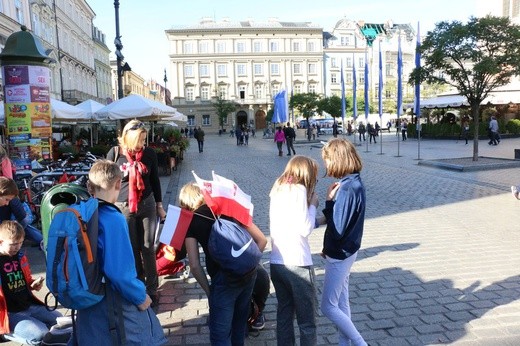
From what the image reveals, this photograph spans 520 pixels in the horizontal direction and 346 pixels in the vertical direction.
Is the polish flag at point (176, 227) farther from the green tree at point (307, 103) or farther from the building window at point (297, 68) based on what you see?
the building window at point (297, 68)

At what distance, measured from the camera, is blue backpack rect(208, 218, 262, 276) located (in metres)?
2.81

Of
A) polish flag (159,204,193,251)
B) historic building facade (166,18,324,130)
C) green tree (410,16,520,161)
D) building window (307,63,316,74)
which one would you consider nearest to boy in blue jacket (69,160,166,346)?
polish flag (159,204,193,251)

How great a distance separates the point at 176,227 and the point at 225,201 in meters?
0.35

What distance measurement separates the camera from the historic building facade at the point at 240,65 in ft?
263

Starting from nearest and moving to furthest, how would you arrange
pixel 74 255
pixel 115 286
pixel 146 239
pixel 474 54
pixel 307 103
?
1. pixel 74 255
2. pixel 115 286
3. pixel 146 239
4. pixel 474 54
5. pixel 307 103

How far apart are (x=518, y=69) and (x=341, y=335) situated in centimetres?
1394

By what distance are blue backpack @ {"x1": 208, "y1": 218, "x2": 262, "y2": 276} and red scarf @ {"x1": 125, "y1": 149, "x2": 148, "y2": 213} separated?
5.24ft

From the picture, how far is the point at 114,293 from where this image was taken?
2.44 metres

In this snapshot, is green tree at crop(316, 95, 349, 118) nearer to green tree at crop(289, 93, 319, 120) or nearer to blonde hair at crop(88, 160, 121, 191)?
green tree at crop(289, 93, 319, 120)

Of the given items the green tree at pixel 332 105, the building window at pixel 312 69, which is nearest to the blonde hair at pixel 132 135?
the green tree at pixel 332 105

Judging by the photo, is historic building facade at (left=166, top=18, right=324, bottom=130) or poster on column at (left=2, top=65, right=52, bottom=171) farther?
historic building facade at (left=166, top=18, right=324, bottom=130)

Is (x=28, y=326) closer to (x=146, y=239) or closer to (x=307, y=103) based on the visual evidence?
(x=146, y=239)

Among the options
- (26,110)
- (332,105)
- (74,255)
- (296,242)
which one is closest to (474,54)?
(26,110)

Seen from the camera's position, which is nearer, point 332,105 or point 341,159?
point 341,159
